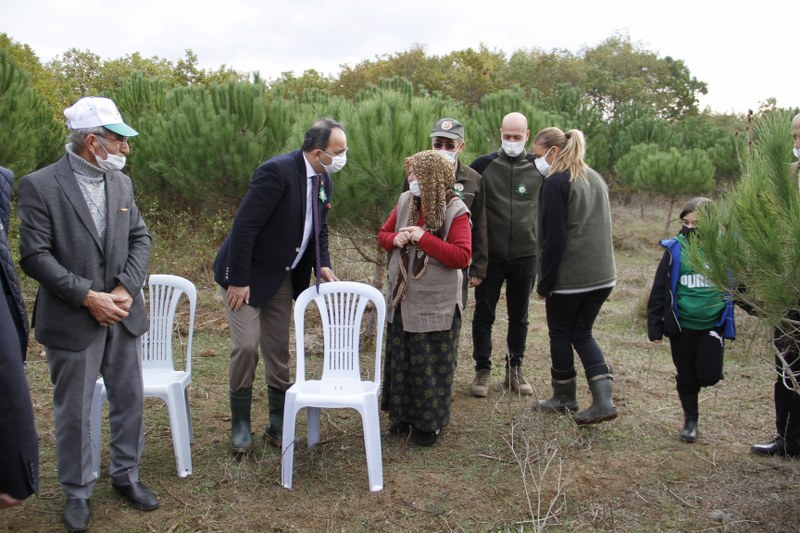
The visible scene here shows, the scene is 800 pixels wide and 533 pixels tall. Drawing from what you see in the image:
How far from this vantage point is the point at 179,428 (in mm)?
3438

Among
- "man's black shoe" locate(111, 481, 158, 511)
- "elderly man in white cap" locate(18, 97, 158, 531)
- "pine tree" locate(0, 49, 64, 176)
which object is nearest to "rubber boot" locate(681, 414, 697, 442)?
"man's black shoe" locate(111, 481, 158, 511)

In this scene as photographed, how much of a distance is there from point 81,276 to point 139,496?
1.01 m

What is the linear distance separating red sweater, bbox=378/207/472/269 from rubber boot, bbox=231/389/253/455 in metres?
1.08

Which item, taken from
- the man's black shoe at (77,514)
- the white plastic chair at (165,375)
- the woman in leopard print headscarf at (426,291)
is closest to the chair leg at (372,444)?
the woman in leopard print headscarf at (426,291)

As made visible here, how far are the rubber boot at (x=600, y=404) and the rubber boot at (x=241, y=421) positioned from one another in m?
1.78

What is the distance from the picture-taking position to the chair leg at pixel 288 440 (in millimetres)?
3314

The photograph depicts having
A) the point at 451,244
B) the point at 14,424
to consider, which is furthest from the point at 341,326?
the point at 14,424

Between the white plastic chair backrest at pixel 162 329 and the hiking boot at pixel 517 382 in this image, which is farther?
the hiking boot at pixel 517 382

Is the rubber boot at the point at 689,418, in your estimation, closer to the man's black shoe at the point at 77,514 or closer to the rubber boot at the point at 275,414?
the rubber boot at the point at 275,414

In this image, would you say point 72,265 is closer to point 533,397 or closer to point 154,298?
point 154,298

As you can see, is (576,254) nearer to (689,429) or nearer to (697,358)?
(697,358)

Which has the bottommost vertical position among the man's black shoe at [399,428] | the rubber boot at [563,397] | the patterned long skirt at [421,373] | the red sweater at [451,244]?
the man's black shoe at [399,428]

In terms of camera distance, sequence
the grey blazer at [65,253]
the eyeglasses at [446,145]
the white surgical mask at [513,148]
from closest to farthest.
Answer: the grey blazer at [65,253] → the eyeglasses at [446,145] → the white surgical mask at [513,148]

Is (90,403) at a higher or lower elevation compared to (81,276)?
lower
